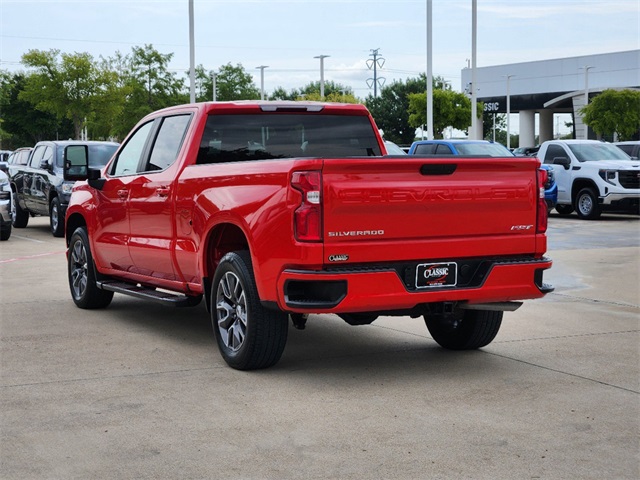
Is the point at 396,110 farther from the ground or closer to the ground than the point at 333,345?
farther from the ground

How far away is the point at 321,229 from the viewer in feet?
21.5

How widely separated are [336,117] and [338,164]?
98.1 inches

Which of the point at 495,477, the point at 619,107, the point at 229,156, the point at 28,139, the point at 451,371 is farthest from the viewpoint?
the point at 28,139

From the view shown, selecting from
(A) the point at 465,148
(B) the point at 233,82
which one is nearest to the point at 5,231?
(A) the point at 465,148

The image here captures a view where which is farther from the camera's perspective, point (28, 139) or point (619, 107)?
point (28, 139)

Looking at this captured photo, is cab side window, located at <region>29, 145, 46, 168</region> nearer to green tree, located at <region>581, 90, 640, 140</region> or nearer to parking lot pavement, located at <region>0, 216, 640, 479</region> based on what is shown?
parking lot pavement, located at <region>0, 216, 640, 479</region>

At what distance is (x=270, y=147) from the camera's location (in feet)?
28.2

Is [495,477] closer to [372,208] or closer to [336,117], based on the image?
[372,208]

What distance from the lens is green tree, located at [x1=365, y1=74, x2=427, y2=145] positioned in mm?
97500

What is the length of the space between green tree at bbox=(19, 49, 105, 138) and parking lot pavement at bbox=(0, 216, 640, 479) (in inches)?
2226

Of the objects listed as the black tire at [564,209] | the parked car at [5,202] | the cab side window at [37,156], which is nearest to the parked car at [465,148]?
the black tire at [564,209]

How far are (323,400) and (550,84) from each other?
70.3m

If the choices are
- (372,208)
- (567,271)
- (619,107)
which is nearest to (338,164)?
(372,208)

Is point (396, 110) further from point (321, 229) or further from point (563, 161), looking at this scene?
point (321, 229)
